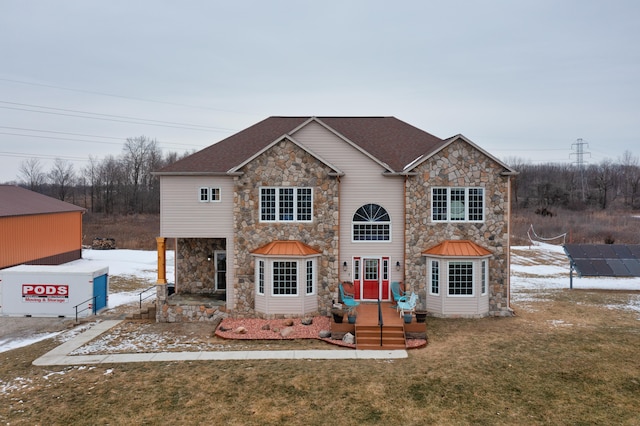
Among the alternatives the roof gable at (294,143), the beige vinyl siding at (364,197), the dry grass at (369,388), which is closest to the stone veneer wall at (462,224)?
the beige vinyl siding at (364,197)

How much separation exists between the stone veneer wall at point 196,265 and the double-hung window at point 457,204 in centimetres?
1055

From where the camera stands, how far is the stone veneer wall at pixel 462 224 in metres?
18.9

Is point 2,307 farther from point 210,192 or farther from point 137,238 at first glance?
point 137,238

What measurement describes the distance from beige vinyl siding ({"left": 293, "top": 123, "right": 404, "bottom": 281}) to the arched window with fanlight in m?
0.20

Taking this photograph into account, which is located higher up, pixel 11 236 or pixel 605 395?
pixel 11 236

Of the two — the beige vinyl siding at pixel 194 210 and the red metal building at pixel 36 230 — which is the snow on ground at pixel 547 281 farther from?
the red metal building at pixel 36 230

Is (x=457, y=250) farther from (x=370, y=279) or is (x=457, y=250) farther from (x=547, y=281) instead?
(x=547, y=281)

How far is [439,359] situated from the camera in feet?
45.1

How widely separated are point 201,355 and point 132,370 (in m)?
2.19

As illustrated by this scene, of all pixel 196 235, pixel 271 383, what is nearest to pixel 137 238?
pixel 196 235

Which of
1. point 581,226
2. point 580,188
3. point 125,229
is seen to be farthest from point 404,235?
point 580,188

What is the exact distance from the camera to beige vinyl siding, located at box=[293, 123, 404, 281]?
63.9 feet

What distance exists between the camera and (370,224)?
19672mm

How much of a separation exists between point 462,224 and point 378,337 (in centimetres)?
681
